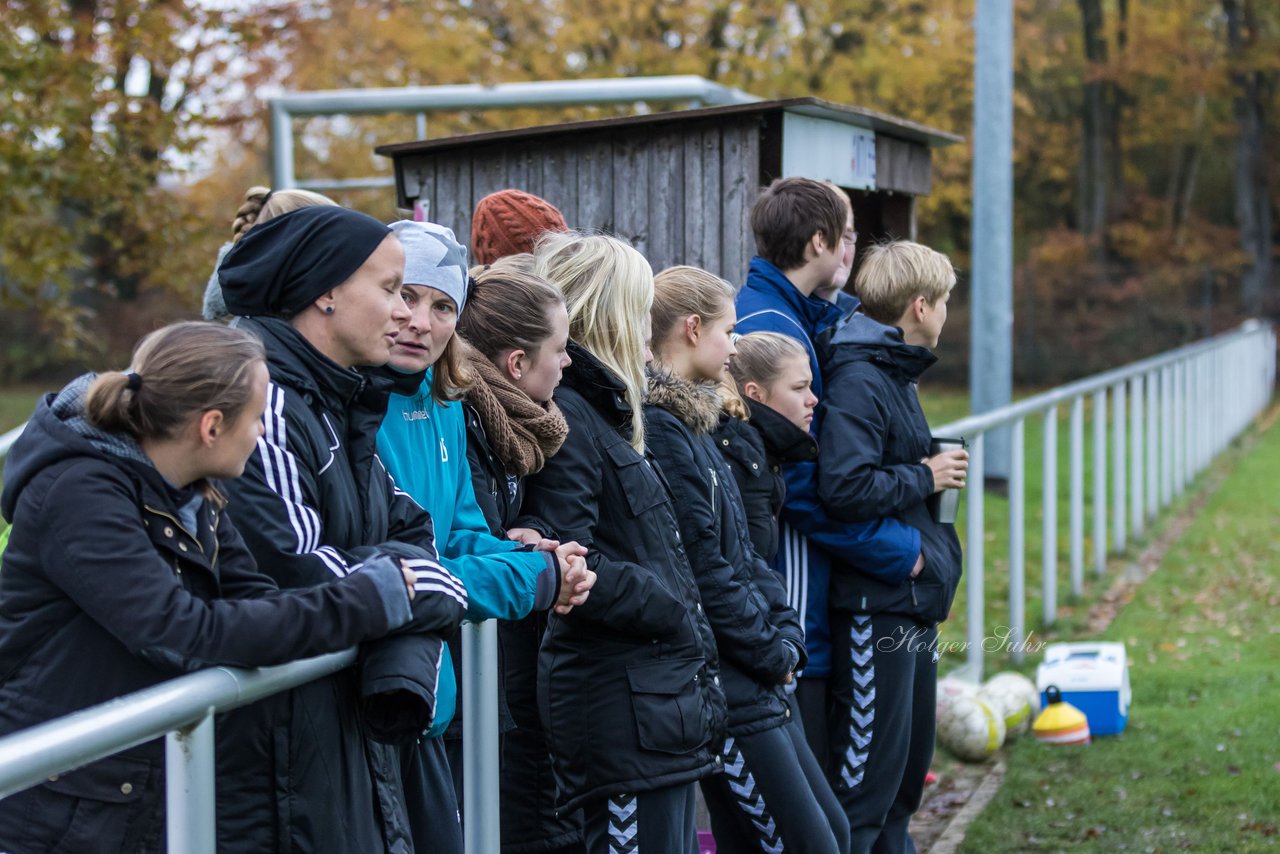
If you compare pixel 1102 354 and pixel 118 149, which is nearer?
pixel 118 149

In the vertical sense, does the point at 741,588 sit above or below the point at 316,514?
below

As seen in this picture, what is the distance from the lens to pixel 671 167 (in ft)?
18.0

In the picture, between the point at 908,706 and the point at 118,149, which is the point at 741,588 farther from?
the point at 118,149

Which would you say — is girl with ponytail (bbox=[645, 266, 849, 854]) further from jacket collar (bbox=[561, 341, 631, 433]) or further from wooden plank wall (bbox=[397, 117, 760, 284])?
wooden plank wall (bbox=[397, 117, 760, 284])

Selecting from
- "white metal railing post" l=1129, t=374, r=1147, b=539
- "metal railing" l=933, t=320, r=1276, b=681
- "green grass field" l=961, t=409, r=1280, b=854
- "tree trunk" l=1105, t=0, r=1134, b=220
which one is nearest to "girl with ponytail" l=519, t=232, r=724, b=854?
"green grass field" l=961, t=409, r=1280, b=854

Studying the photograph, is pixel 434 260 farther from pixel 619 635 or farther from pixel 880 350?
pixel 880 350

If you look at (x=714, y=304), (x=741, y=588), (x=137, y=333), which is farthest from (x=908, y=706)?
(x=137, y=333)

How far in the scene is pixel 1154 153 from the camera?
1449 inches

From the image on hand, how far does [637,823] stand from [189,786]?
4.27 feet

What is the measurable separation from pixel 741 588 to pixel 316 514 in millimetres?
1226

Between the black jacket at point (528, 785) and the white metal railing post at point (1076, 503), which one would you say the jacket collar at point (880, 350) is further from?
the white metal railing post at point (1076, 503)

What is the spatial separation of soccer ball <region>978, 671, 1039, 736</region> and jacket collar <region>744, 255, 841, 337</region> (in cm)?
222

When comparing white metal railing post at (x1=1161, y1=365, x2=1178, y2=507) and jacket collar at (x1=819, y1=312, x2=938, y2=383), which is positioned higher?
jacket collar at (x1=819, y1=312, x2=938, y2=383)

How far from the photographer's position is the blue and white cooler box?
237 inches
